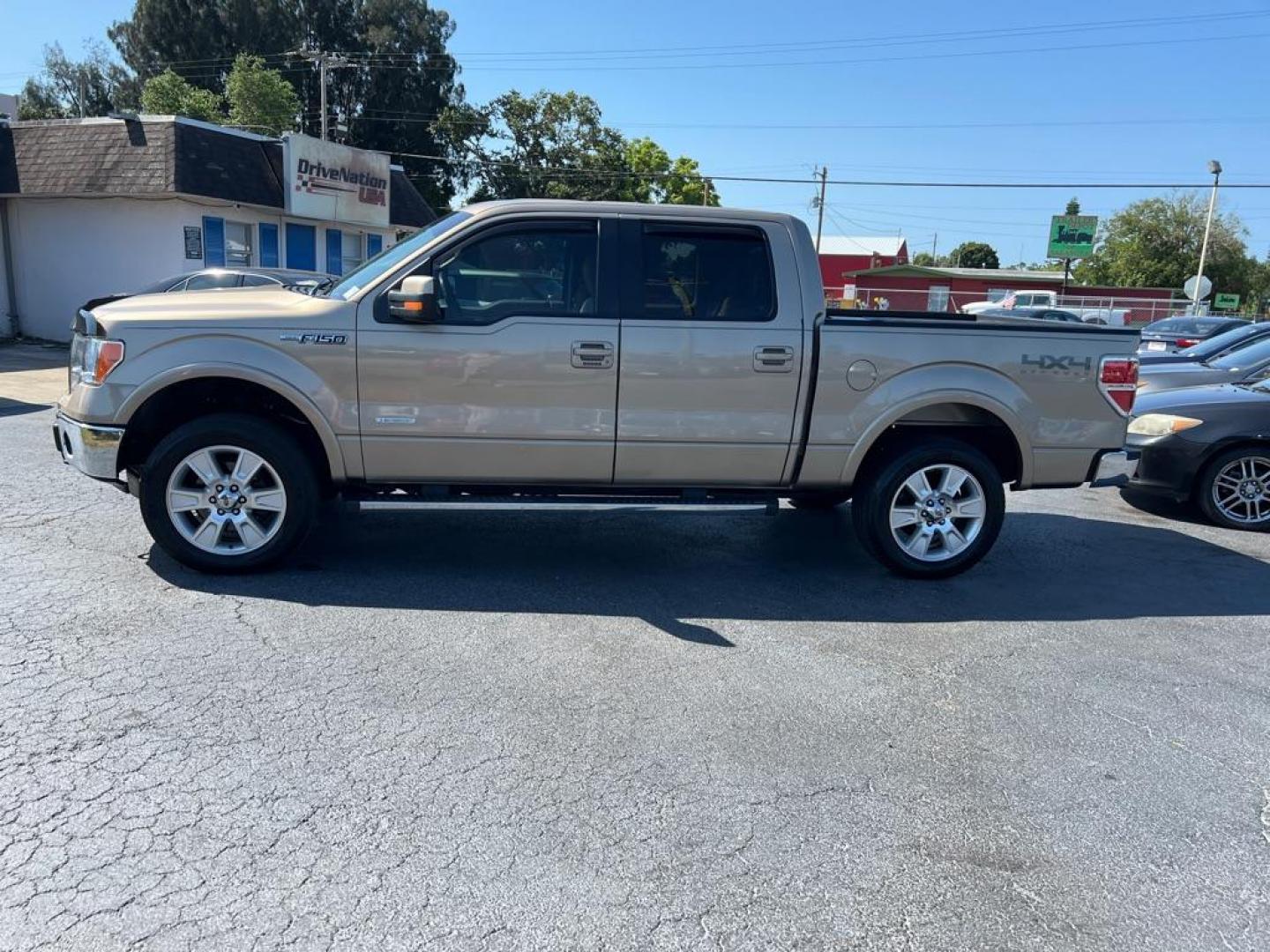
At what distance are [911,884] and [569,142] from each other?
163 ft

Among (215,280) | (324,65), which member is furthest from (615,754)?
(324,65)

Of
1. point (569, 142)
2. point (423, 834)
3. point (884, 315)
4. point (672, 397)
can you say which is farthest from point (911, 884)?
point (569, 142)

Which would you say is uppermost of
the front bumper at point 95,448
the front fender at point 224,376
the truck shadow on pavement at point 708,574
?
the front fender at point 224,376

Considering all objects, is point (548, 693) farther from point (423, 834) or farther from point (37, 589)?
point (37, 589)

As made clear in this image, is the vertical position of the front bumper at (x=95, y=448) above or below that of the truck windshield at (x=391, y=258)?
below

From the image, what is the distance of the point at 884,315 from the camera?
5.61 m

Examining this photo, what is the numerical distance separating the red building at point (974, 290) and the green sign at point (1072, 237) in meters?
2.11

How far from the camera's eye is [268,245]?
20.3m

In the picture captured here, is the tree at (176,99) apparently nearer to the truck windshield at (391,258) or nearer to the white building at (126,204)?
the white building at (126,204)

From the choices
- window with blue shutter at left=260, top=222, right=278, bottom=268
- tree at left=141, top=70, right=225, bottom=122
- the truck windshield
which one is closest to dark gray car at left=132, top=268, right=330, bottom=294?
window with blue shutter at left=260, top=222, right=278, bottom=268

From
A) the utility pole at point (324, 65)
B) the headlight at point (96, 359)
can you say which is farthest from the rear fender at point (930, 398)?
the utility pole at point (324, 65)

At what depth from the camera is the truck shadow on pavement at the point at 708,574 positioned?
5.09 metres

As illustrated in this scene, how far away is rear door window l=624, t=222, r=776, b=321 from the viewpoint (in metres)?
5.25

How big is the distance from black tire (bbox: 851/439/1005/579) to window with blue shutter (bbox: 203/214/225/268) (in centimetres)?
1641
